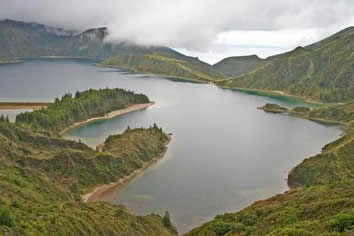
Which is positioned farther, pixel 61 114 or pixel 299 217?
pixel 61 114

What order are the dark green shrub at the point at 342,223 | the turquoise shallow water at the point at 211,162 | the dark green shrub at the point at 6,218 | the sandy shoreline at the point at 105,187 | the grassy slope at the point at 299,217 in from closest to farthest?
the dark green shrub at the point at 342,223 < the grassy slope at the point at 299,217 < the dark green shrub at the point at 6,218 < the turquoise shallow water at the point at 211,162 < the sandy shoreline at the point at 105,187

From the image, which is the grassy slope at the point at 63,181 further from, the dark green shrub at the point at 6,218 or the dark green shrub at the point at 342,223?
the dark green shrub at the point at 342,223

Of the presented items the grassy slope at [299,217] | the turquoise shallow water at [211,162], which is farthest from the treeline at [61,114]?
the grassy slope at [299,217]

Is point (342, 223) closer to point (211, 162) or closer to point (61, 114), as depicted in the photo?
point (211, 162)

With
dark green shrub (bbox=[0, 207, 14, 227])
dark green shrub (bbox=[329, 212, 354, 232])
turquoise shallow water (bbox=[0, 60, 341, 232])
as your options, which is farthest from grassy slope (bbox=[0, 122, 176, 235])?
dark green shrub (bbox=[329, 212, 354, 232])

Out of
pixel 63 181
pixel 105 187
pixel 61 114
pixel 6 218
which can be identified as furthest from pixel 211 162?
pixel 6 218

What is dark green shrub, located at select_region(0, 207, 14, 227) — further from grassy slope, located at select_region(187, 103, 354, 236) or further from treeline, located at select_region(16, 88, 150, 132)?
treeline, located at select_region(16, 88, 150, 132)

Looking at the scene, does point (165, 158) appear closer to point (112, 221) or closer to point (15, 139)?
point (15, 139)

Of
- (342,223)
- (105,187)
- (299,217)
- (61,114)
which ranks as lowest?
(105,187)
